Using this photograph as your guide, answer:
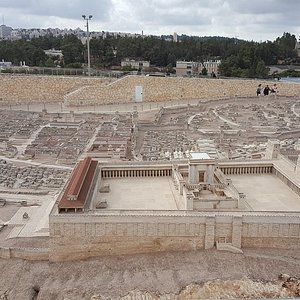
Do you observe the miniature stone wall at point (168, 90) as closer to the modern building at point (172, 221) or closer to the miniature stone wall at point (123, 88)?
the miniature stone wall at point (123, 88)

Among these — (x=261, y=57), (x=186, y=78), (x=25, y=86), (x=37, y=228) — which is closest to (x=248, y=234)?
(x=37, y=228)

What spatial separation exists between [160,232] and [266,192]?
6186 millimetres

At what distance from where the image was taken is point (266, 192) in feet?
69.5

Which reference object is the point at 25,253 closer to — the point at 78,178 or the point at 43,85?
the point at 78,178

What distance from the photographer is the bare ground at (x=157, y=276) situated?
1587 centimetres

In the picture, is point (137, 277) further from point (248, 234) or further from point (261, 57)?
point (261, 57)

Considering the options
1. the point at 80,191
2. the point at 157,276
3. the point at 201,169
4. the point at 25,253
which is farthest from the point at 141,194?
the point at 25,253

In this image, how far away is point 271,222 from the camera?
17984 millimetres

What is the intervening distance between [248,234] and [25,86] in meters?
47.3

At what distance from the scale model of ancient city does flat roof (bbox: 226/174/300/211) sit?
5 centimetres

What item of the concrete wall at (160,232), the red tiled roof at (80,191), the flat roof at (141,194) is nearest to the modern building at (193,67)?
the flat roof at (141,194)

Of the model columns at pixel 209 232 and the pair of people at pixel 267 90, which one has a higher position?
the pair of people at pixel 267 90

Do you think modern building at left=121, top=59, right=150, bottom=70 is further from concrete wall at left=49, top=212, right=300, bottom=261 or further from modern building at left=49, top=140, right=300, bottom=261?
concrete wall at left=49, top=212, right=300, bottom=261

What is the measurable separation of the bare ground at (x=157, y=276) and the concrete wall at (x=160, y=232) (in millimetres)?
374
